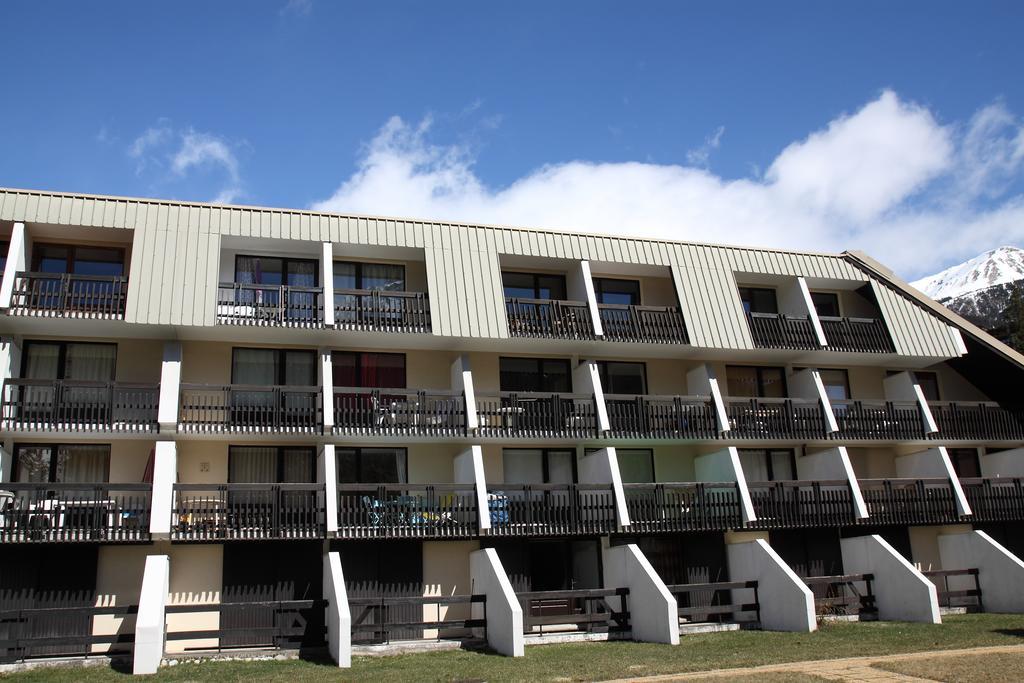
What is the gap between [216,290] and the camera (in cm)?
2442

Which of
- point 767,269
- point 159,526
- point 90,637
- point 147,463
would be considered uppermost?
point 767,269

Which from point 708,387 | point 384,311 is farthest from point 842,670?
point 384,311

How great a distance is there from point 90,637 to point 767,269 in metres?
21.2

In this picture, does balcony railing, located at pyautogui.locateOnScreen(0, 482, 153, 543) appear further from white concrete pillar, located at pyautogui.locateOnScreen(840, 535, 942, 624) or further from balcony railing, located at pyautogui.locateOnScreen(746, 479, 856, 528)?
white concrete pillar, located at pyautogui.locateOnScreen(840, 535, 942, 624)

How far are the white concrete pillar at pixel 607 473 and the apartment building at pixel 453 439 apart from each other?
0.23ft

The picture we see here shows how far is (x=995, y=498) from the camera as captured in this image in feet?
99.4

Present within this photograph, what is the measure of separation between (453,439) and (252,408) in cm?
517

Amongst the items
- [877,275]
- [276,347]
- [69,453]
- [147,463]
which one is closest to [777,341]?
[877,275]

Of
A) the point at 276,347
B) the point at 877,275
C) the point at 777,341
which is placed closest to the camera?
the point at 276,347

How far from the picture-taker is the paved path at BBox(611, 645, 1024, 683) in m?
16.4

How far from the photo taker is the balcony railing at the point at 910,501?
2891 cm

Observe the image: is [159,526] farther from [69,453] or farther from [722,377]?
[722,377]

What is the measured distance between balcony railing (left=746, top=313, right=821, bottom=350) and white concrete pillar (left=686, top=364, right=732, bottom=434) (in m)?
1.78

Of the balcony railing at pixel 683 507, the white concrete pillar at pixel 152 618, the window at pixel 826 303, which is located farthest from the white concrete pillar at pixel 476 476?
the window at pixel 826 303
